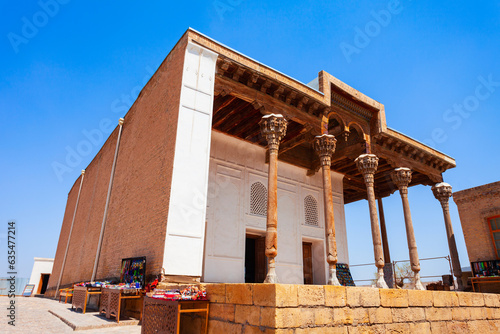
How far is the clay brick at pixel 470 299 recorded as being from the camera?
20.7ft

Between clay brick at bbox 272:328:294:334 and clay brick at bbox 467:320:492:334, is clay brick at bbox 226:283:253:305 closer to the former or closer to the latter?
clay brick at bbox 272:328:294:334

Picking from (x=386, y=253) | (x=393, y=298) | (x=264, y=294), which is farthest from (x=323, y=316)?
(x=386, y=253)

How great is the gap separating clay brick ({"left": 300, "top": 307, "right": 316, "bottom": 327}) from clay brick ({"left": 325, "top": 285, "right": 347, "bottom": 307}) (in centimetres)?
30

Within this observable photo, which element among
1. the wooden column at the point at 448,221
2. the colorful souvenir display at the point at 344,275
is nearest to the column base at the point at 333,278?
the colorful souvenir display at the point at 344,275

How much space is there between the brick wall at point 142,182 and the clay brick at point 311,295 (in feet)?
11.0

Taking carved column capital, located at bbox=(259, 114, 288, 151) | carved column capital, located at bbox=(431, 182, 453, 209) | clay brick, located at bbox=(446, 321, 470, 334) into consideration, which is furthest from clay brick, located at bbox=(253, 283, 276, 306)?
carved column capital, located at bbox=(431, 182, 453, 209)

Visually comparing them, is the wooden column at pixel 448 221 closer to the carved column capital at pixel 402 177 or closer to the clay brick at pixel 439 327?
the carved column capital at pixel 402 177

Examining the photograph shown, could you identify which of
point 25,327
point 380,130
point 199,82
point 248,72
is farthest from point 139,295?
point 380,130

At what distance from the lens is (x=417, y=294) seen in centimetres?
550

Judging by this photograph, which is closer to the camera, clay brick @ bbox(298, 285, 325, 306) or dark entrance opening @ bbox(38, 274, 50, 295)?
clay brick @ bbox(298, 285, 325, 306)

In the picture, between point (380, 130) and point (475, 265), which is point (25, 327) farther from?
point (475, 265)

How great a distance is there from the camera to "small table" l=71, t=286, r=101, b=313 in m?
7.45

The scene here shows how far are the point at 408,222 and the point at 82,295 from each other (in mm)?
9998

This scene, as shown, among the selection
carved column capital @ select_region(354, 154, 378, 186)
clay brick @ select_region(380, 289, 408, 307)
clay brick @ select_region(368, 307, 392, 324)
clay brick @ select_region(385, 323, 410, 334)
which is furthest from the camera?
carved column capital @ select_region(354, 154, 378, 186)
